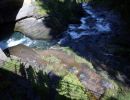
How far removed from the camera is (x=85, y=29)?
68.7ft

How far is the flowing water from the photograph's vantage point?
18891 millimetres

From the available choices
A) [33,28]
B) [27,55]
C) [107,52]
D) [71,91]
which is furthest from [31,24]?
[71,91]

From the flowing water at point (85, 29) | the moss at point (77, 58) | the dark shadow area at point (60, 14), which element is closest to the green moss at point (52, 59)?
the moss at point (77, 58)

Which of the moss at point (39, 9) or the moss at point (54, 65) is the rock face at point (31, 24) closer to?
the moss at point (39, 9)

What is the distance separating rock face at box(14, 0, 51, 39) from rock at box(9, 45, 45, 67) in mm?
3158

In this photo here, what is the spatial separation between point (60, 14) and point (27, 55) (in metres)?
7.09

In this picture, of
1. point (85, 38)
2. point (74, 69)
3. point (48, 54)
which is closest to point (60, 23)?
point (85, 38)

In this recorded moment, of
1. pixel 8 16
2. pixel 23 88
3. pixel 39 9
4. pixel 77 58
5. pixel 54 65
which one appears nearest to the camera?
pixel 23 88

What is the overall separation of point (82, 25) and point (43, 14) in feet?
10.7

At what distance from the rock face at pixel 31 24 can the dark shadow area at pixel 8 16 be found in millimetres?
303

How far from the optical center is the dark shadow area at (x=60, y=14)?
20.2 m

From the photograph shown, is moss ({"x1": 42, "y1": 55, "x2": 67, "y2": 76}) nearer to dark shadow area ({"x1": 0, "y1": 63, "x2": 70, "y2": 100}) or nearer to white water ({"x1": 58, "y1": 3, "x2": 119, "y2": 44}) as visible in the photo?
white water ({"x1": 58, "y1": 3, "x2": 119, "y2": 44})

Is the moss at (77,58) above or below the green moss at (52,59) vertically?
below

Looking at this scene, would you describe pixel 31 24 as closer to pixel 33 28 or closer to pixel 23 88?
pixel 33 28
